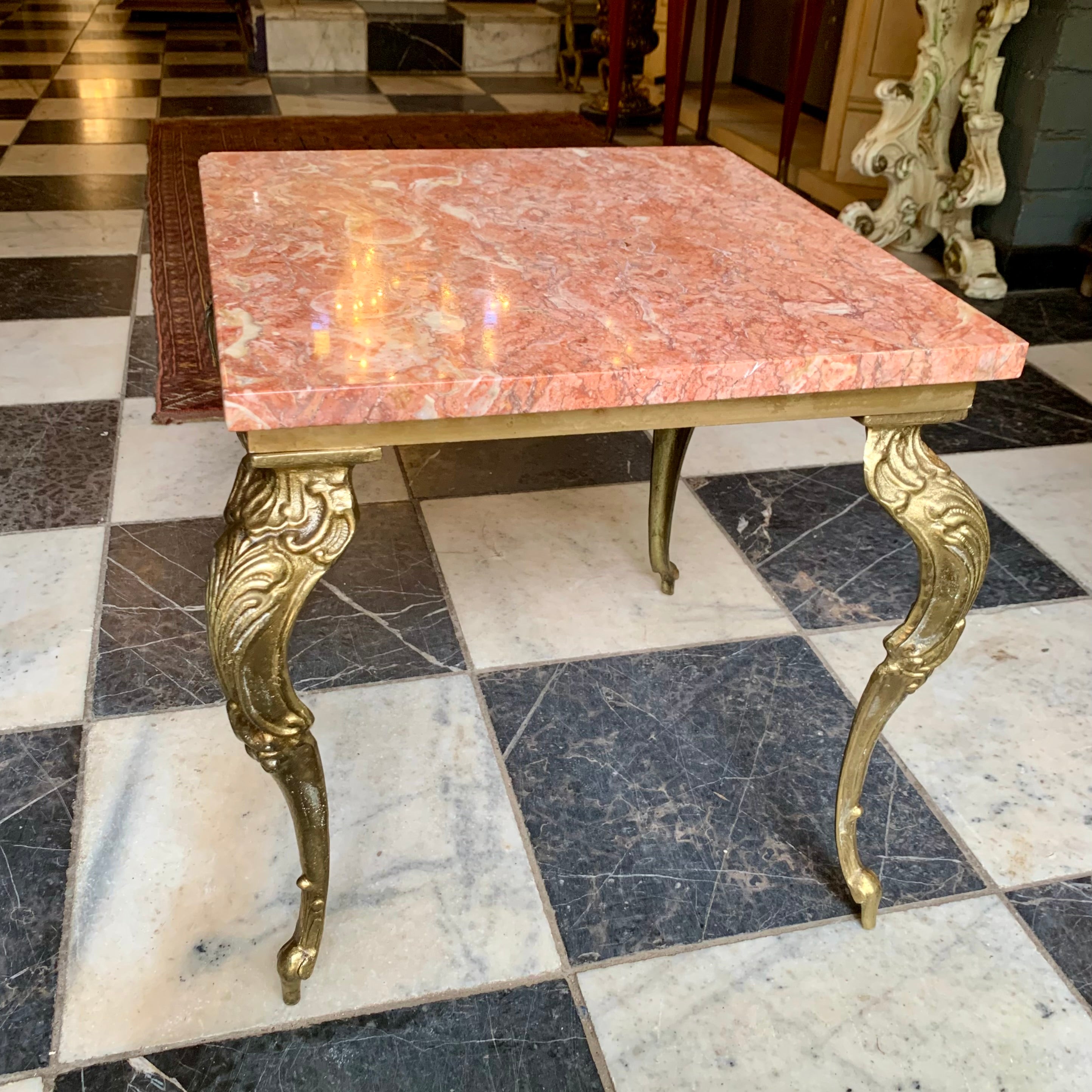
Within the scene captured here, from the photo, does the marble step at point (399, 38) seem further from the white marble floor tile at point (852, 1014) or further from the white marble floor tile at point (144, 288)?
the white marble floor tile at point (852, 1014)

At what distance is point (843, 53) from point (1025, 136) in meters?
0.94

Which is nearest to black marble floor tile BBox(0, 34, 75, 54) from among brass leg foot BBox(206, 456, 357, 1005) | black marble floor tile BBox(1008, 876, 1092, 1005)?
brass leg foot BBox(206, 456, 357, 1005)

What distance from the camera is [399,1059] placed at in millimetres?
936

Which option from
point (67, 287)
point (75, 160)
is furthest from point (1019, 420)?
point (75, 160)

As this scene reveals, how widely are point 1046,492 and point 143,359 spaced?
5.47ft

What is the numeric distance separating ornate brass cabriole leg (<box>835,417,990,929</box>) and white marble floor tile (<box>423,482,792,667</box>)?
464 millimetres

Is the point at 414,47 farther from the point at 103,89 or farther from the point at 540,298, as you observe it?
the point at 540,298

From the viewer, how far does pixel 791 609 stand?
1537 millimetres

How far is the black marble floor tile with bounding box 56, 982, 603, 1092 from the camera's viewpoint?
91 cm

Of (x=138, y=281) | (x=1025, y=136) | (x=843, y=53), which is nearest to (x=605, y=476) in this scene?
(x=138, y=281)

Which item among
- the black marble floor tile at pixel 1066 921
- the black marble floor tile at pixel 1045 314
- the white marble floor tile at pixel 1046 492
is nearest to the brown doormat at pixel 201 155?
the black marble floor tile at pixel 1045 314

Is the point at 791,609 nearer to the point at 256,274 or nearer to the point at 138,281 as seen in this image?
the point at 256,274

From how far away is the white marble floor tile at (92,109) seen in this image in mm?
3824

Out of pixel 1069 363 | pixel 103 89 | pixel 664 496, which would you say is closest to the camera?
pixel 664 496
